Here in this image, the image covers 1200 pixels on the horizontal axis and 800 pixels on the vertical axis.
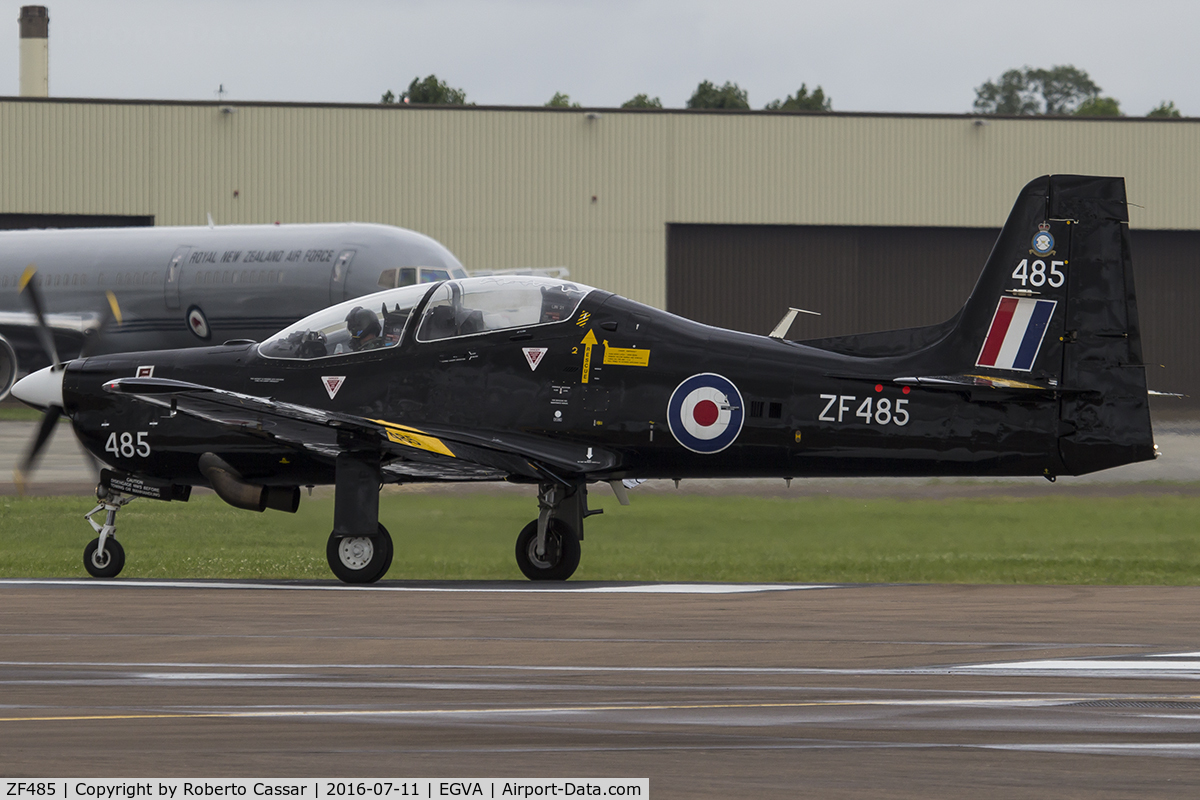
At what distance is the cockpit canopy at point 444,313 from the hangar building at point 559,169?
107ft

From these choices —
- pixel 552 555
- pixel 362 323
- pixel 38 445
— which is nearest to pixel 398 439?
pixel 362 323

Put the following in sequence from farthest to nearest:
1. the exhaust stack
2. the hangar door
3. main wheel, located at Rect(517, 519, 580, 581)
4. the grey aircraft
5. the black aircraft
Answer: the exhaust stack < the hangar door < the grey aircraft < main wheel, located at Rect(517, 519, 580, 581) < the black aircraft

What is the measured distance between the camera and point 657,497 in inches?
790

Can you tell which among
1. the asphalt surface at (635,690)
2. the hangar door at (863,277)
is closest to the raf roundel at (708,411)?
the asphalt surface at (635,690)

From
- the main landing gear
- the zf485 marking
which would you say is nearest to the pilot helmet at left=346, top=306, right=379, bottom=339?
the main landing gear

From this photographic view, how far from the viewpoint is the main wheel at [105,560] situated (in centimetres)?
1493

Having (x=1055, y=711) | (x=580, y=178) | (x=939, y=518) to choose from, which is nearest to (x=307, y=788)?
(x=1055, y=711)

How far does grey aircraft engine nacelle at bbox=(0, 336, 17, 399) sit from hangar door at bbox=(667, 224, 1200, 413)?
2032 centimetres

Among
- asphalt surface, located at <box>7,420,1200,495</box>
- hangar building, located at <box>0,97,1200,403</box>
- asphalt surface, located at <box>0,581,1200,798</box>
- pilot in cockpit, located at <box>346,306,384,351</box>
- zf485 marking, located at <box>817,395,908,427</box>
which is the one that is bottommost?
asphalt surface, located at <box>7,420,1200,495</box>

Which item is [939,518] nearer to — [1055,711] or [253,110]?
[1055,711]

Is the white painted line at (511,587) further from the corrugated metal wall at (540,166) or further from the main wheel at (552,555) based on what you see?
the corrugated metal wall at (540,166)

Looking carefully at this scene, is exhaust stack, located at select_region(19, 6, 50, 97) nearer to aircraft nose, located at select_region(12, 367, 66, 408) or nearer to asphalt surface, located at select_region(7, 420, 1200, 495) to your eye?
asphalt surface, located at select_region(7, 420, 1200, 495)

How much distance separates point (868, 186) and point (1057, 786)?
138 ft

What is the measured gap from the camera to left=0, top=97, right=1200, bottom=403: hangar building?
154 ft
